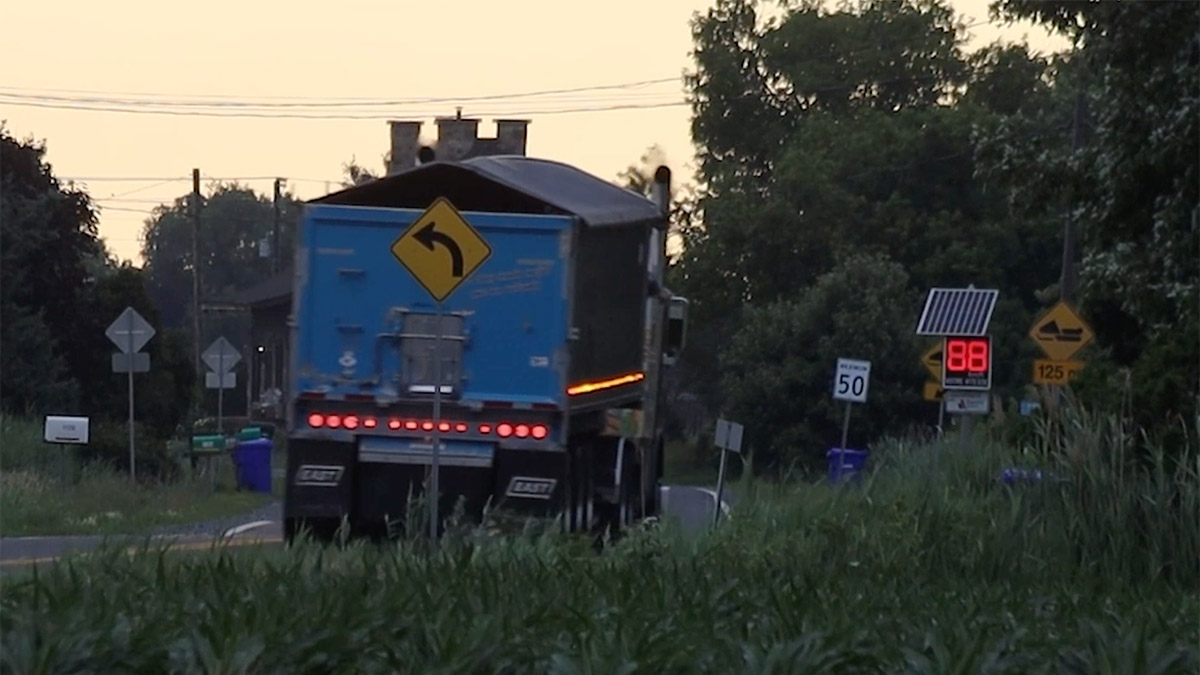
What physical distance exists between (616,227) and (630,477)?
3.07 meters

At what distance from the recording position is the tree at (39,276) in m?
34.2

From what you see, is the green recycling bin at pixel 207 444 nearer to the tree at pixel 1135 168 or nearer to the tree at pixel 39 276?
the tree at pixel 39 276

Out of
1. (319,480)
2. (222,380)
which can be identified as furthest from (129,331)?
(222,380)

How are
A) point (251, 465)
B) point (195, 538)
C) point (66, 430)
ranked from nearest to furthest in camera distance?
point (195, 538)
point (66, 430)
point (251, 465)

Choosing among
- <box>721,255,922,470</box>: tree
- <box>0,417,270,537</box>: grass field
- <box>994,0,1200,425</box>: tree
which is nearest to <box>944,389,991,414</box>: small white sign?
<box>994,0,1200,425</box>: tree

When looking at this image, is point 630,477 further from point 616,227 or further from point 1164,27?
point 1164,27

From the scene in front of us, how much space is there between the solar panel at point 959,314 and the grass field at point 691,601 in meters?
15.9

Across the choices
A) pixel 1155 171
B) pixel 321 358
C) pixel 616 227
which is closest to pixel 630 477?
pixel 616 227

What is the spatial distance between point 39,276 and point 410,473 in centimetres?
1947

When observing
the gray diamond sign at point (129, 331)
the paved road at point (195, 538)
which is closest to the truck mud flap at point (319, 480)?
the paved road at point (195, 538)

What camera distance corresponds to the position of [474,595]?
25.5 ft

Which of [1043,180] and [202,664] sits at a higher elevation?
[1043,180]

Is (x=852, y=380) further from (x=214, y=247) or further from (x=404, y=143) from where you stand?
(x=214, y=247)

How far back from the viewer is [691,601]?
7914 millimetres
